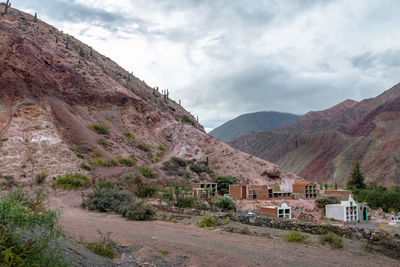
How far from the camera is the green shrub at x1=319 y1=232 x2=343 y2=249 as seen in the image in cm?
995

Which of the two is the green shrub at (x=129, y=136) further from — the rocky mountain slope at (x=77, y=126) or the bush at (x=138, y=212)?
the bush at (x=138, y=212)

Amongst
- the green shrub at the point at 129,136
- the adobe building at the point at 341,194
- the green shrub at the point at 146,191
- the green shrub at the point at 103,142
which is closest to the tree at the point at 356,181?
the adobe building at the point at 341,194

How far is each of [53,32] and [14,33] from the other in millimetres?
13760

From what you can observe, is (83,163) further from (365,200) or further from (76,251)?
(365,200)

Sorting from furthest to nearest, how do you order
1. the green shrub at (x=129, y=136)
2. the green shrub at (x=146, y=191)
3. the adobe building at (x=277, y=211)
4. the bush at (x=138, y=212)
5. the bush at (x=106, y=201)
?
the green shrub at (x=129, y=136) → the green shrub at (x=146, y=191) → the adobe building at (x=277, y=211) → the bush at (x=106, y=201) → the bush at (x=138, y=212)

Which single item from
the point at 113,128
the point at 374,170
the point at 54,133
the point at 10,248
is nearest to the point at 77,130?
the point at 54,133

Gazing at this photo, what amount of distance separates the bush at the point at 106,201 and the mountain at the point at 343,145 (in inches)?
2341

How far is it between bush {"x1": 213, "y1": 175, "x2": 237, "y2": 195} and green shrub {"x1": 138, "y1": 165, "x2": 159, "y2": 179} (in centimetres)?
738

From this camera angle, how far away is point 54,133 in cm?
2825

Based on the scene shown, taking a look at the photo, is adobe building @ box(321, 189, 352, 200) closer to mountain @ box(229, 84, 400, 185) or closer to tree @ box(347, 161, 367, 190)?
tree @ box(347, 161, 367, 190)

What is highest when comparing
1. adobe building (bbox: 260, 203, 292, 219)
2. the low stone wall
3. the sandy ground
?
the low stone wall

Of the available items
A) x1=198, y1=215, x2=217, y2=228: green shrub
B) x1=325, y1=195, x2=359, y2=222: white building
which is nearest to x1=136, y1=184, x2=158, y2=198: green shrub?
x1=198, y1=215, x2=217, y2=228: green shrub

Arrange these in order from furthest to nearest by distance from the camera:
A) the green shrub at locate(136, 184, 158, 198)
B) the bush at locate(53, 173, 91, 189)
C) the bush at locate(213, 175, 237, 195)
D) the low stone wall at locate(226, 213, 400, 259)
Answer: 1. the bush at locate(213, 175, 237, 195)
2. the green shrub at locate(136, 184, 158, 198)
3. the bush at locate(53, 173, 91, 189)
4. the low stone wall at locate(226, 213, 400, 259)

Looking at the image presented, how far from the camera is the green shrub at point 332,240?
995 centimetres
